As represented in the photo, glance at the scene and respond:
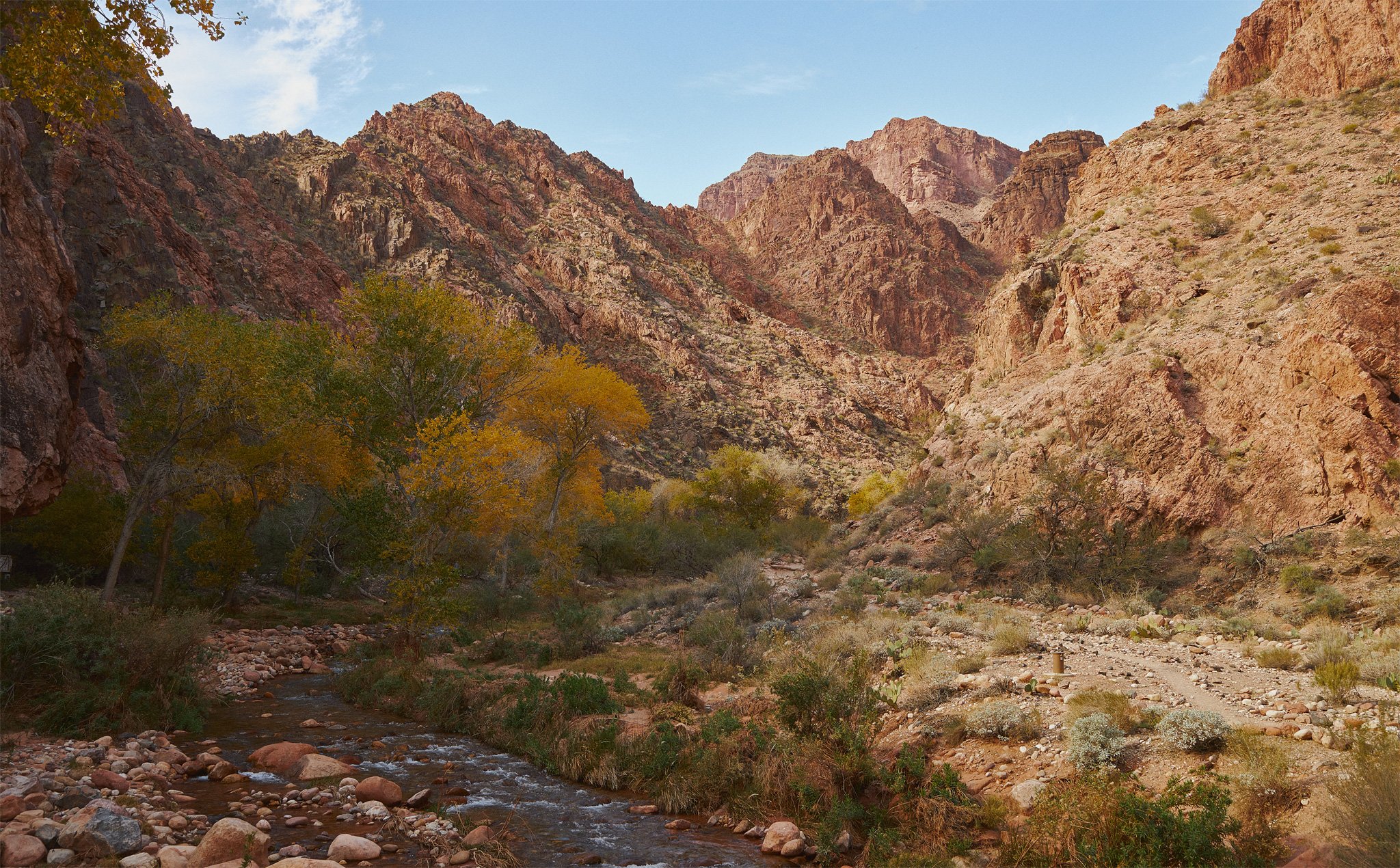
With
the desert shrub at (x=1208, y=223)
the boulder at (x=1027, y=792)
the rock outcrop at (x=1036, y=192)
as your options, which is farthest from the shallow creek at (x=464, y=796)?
the rock outcrop at (x=1036, y=192)

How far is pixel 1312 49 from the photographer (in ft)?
86.3

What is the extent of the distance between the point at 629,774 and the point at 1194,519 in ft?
45.4

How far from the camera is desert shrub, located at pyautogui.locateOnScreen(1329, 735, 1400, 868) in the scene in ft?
14.8

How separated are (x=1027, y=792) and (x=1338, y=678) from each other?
13.1 feet

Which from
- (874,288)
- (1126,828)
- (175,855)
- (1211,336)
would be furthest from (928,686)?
(874,288)

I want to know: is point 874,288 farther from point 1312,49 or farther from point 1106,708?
point 1106,708

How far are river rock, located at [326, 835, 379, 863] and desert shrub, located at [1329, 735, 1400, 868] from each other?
753 cm

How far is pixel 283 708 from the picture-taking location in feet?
40.3

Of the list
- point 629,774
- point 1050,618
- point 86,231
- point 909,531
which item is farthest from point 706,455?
point 629,774

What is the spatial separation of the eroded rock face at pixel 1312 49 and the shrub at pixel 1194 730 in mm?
29078

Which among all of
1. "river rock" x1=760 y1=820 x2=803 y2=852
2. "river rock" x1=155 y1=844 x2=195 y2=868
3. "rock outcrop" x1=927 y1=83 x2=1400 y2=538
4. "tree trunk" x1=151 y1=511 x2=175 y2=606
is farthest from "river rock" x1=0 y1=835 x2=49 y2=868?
"rock outcrop" x1=927 y1=83 x2=1400 y2=538

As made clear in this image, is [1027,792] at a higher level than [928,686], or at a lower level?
lower

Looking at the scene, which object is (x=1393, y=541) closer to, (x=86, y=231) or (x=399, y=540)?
(x=399, y=540)

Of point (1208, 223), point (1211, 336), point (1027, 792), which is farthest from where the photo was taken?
point (1208, 223)
